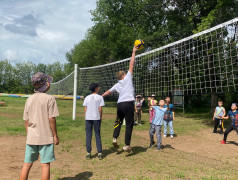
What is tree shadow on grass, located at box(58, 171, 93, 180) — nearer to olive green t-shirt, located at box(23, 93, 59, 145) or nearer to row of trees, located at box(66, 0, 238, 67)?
olive green t-shirt, located at box(23, 93, 59, 145)

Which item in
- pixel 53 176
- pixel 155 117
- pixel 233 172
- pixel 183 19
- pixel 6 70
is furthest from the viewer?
pixel 6 70

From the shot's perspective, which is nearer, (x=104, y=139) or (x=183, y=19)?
(x=104, y=139)

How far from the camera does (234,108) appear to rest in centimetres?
743

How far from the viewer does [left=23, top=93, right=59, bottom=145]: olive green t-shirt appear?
10.2 ft

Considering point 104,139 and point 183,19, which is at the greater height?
point 183,19

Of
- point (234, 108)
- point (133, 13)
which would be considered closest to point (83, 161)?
point (234, 108)

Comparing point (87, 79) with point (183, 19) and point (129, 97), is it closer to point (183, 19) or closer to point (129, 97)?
point (183, 19)

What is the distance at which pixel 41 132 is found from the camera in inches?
122

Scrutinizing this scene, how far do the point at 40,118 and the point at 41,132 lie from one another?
0.63 ft

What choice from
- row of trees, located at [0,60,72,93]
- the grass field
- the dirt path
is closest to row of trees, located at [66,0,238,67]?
the dirt path

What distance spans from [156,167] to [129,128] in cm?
111

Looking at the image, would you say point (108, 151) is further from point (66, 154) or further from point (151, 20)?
point (151, 20)

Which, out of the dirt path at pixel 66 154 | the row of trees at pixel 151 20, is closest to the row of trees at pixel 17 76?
the row of trees at pixel 151 20

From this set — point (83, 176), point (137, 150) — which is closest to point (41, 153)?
point (83, 176)
